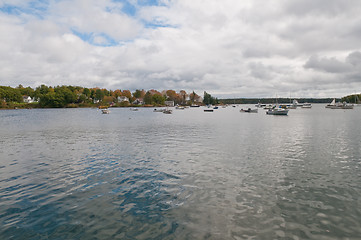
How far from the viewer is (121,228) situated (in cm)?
1023

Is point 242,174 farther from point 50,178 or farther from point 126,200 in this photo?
point 50,178

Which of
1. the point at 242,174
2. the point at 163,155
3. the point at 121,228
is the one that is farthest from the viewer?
the point at 163,155

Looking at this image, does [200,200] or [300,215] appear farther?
[200,200]

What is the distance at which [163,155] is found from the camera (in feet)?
83.6

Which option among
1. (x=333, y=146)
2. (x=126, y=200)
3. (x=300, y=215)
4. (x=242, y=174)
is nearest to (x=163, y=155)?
(x=242, y=174)

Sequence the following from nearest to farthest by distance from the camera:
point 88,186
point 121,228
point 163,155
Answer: point 121,228
point 88,186
point 163,155

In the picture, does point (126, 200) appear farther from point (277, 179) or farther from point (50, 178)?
point (277, 179)

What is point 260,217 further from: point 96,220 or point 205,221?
point 96,220

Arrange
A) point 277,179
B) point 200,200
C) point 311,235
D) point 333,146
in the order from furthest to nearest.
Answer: point 333,146 < point 277,179 < point 200,200 < point 311,235

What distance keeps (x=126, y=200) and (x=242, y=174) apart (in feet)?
31.4

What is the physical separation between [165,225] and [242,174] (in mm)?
9550

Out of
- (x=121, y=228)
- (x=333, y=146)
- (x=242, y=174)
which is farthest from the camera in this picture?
(x=333, y=146)

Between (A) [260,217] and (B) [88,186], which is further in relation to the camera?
(B) [88,186]

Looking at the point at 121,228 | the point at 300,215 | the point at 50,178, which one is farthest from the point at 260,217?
the point at 50,178
